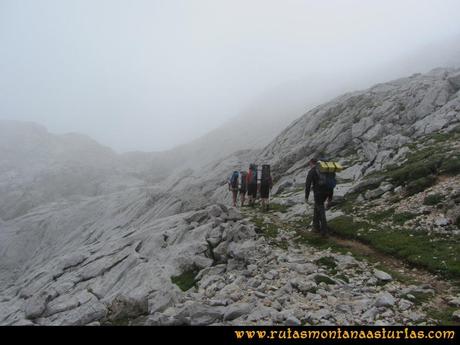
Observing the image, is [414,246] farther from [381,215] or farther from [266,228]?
[266,228]

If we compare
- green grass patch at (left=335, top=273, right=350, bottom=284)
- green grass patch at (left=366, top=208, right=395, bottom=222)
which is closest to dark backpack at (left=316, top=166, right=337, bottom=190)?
green grass patch at (left=366, top=208, right=395, bottom=222)

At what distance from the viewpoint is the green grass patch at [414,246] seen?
52.5 feet

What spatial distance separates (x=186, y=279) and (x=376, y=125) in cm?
3846

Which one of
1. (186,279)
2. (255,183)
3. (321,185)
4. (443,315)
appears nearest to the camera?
(443,315)

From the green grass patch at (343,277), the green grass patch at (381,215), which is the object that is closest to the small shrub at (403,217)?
the green grass patch at (381,215)

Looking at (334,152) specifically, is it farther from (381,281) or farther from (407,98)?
(381,281)

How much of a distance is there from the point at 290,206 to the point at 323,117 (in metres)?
36.6

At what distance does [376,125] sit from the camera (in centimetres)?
5038

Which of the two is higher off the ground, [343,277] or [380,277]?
[380,277]

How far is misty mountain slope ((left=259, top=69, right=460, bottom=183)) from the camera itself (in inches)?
1622

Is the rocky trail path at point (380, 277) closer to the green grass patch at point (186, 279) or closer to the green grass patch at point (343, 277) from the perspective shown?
the green grass patch at point (343, 277)

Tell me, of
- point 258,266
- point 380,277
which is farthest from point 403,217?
point 258,266
